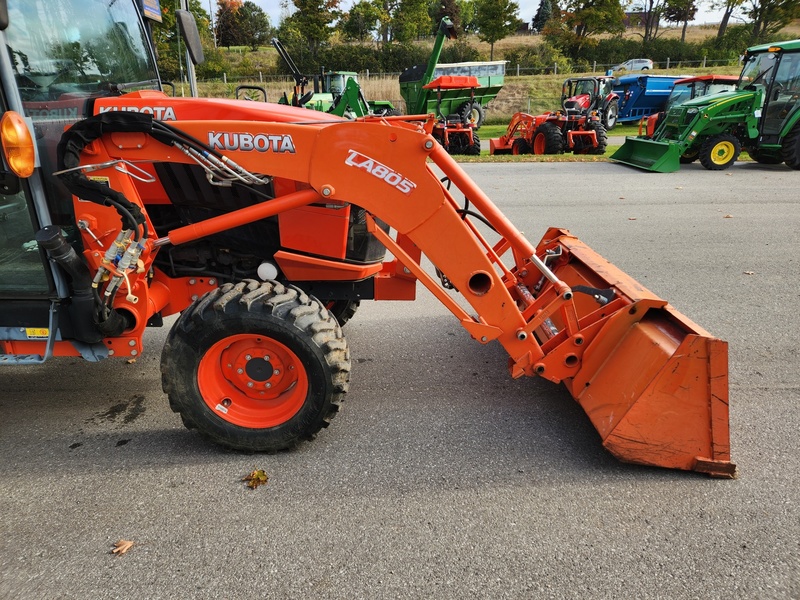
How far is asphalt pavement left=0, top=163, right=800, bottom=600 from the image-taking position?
222 centimetres

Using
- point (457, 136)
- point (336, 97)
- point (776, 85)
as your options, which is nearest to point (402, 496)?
point (776, 85)

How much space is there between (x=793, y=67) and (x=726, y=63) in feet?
114

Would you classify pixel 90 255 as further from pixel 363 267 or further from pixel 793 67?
pixel 793 67

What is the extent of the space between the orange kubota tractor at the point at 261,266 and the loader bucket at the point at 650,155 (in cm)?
1131

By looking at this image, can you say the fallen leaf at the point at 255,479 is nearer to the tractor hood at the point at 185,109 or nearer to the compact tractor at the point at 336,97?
the tractor hood at the point at 185,109

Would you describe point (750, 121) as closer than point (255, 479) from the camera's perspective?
No

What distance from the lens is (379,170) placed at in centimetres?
279

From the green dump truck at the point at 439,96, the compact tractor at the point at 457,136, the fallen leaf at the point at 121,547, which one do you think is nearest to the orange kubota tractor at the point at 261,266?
the fallen leaf at the point at 121,547

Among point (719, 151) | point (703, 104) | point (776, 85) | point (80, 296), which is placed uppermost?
point (776, 85)

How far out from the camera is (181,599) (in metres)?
2.13

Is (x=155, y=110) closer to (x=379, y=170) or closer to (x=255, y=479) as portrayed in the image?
(x=379, y=170)

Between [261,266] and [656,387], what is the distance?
88.6 inches

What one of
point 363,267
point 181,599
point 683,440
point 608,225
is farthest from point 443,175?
point 608,225

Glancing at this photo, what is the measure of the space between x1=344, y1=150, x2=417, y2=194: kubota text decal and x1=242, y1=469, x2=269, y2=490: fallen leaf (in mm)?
1618
